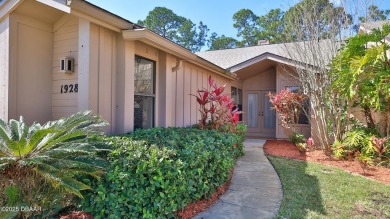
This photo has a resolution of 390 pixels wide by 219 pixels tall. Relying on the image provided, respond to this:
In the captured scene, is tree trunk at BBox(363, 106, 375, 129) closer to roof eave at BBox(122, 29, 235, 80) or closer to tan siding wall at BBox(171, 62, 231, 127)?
tan siding wall at BBox(171, 62, 231, 127)

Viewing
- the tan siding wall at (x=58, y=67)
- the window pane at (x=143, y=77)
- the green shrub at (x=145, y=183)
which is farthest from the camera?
the window pane at (x=143, y=77)

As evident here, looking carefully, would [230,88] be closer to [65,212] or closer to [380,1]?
[380,1]

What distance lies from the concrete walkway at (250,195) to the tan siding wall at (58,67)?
3.05 meters

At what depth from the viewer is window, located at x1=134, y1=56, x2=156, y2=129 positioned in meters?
5.23

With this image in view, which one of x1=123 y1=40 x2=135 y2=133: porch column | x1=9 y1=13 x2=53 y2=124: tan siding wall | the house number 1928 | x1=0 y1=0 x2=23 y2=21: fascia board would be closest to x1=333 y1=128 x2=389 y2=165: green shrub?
x1=123 y1=40 x2=135 y2=133: porch column

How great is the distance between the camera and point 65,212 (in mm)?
2936

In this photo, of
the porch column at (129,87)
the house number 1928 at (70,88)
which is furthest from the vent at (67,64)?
the porch column at (129,87)

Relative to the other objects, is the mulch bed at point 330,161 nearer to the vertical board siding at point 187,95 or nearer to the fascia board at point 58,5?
the vertical board siding at point 187,95

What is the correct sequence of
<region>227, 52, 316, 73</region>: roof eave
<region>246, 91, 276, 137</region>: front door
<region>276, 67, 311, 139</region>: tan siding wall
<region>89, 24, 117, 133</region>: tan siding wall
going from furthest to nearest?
<region>246, 91, 276, 137</region>: front door → <region>276, 67, 311, 139</region>: tan siding wall → <region>227, 52, 316, 73</region>: roof eave → <region>89, 24, 117, 133</region>: tan siding wall

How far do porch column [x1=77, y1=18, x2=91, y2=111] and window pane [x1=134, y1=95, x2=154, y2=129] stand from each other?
4.12ft

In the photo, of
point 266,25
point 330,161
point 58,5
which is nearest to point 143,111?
point 58,5

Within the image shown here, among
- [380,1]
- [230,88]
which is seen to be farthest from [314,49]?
[230,88]

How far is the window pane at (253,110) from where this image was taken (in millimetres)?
12031

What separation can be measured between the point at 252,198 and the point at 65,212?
2.71 m
